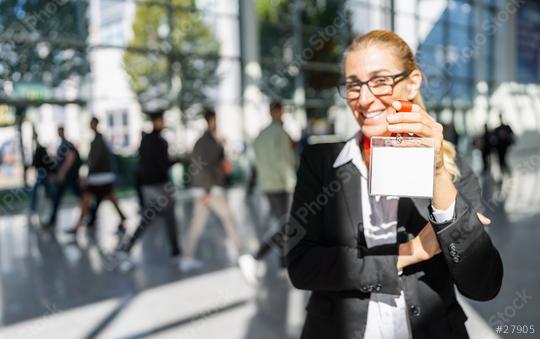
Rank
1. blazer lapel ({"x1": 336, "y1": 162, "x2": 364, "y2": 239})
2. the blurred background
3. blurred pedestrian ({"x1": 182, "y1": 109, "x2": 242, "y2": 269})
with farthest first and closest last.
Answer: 1. blurred pedestrian ({"x1": 182, "y1": 109, "x2": 242, "y2": 269})
2. the blurred background
3. blazer lapel ({"x1": 336, "y1": 162, "x2": 364, "y2": 239})

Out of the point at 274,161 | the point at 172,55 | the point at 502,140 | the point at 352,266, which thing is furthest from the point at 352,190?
the point at 502,140

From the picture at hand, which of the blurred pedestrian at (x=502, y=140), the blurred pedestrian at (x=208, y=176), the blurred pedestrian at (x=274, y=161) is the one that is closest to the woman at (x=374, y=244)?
the blurred pedestrian at (x=274, y=161)

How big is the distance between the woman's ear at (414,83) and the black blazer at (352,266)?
0.75ft

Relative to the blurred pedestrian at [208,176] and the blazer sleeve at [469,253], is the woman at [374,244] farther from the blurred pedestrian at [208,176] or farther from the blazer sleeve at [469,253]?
the blurred pedestrian at [208,176]

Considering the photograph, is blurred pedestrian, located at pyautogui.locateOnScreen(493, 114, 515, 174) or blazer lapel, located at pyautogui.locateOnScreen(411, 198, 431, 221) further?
blurred pedestrian, located at pyautogui.locateOnScreen(493, 114, 515, 174)

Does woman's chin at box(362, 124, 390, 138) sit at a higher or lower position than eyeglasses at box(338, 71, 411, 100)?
lower

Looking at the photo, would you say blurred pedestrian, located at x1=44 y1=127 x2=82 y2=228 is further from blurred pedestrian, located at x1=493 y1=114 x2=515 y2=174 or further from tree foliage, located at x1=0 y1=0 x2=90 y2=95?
blurred pedestrian, located at x1=493 y1=114 x2=515 y2=174

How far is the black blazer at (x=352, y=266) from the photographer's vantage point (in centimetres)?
106

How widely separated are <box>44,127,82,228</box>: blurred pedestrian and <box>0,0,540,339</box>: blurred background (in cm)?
37

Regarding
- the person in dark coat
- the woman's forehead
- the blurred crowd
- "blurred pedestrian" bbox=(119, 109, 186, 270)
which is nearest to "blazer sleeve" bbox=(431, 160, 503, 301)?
the woman's forehead

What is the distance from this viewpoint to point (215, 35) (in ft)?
37.7

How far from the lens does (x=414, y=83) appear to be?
43.8 inches

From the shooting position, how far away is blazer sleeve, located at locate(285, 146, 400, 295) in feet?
3.47

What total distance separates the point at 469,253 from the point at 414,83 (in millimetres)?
413
